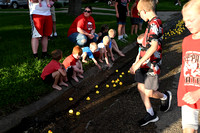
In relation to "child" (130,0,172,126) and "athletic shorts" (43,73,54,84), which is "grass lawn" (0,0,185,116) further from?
"child" (130,0,172,126)

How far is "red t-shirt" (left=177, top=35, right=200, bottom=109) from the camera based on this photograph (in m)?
2.19

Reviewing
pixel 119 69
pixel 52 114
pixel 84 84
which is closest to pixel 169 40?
pixel 119 69

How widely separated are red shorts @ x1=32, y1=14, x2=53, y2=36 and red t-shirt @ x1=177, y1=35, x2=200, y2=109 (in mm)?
4097

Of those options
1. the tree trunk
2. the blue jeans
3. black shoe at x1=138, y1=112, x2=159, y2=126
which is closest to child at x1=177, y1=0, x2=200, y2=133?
black shoe at x1=138, y1=112, x2=159, y2=126

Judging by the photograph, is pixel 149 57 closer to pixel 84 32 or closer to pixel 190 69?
pixel 190 69

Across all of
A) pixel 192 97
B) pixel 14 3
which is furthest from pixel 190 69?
pixel 14 3

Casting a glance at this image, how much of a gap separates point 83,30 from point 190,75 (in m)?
4.37

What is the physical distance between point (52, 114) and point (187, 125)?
2.37 metres

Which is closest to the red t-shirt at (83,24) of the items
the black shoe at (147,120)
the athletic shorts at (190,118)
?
the black shoe at (147,120)

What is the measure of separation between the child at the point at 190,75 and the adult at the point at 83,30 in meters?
4.12

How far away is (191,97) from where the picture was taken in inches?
82.7

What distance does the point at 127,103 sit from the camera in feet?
13.2

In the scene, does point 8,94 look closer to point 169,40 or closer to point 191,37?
point 191,37

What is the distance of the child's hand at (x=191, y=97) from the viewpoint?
2086 mm
